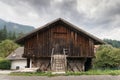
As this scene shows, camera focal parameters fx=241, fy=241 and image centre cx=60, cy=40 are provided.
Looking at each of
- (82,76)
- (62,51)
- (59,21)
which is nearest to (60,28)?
(59,21)

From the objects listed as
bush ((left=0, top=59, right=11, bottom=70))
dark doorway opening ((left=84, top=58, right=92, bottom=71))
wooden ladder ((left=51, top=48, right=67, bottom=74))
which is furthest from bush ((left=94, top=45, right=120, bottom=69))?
wooden ladder ((left=51, top=48, right=67, bottom=74))

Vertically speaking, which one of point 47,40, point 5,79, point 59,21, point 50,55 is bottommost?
point 5,79

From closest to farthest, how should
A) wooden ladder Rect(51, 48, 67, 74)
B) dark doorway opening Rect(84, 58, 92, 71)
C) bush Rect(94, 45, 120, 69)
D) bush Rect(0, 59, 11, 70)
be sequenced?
wooden ladder Rect(51, 48, 67, 74) → dark doorway opening Rect(84, 58, 92, 71) → bush Rect(94, 45, 120, 69) → bush Rect(0, 59, 11, 70)

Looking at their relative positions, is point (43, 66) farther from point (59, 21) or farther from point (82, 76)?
point (82, 76)

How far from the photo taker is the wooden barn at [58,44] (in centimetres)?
2920

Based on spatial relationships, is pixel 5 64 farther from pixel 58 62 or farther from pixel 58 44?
pixel 58 62

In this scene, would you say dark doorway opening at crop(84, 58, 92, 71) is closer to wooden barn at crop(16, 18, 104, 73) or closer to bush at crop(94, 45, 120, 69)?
wooden barn at crop(16, 18, 104, 73)

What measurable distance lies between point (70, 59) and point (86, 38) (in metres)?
3.29

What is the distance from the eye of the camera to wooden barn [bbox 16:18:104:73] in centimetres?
2920

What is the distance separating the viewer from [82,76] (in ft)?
65.4

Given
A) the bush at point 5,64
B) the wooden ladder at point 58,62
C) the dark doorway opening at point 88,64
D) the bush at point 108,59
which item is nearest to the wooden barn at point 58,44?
the wooden ladder at point 58,62

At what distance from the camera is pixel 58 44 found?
29359 mm

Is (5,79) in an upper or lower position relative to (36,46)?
lower

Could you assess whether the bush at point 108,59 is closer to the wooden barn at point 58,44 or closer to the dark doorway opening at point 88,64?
the dark doorway opening at point 88,64
